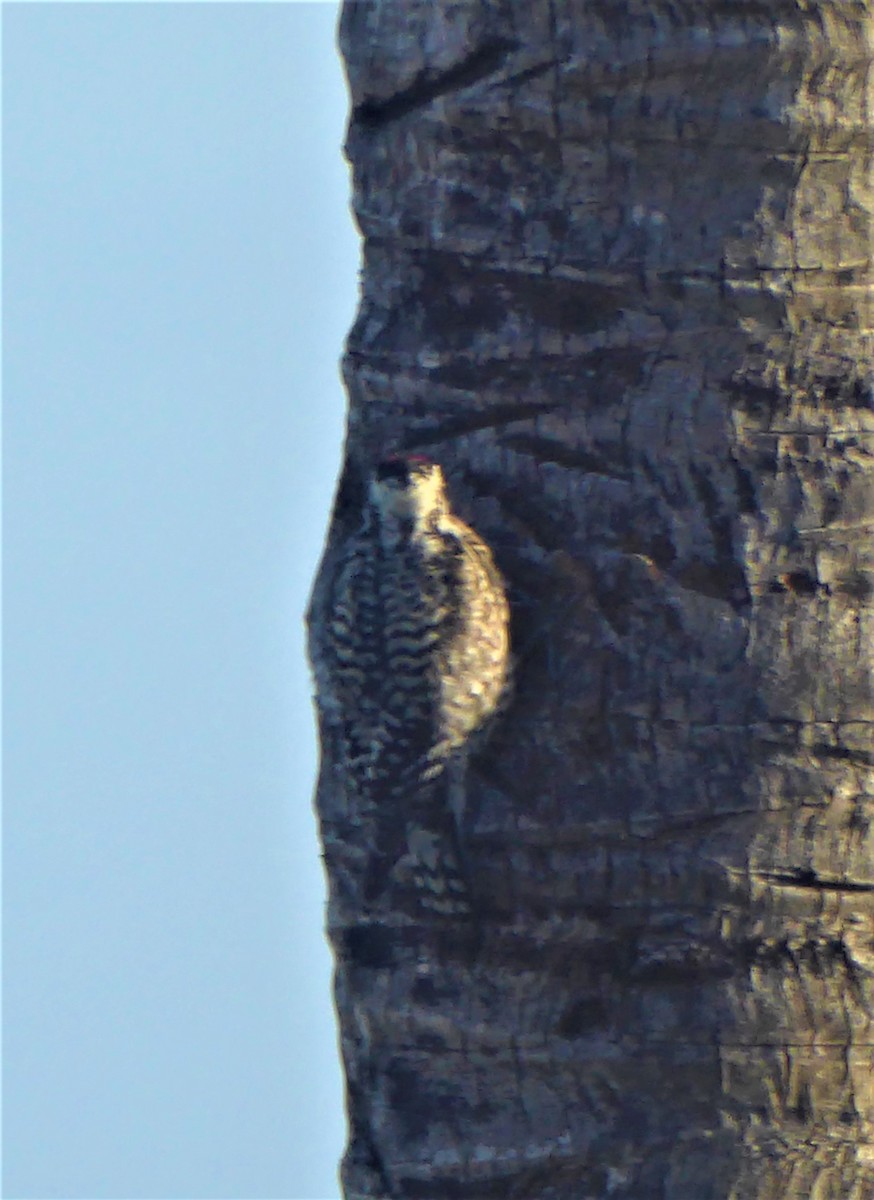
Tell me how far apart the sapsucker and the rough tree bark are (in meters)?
0.09

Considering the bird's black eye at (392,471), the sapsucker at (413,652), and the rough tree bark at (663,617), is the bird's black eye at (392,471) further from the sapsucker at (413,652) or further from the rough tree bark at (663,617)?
the rough tree bark at (663,617)

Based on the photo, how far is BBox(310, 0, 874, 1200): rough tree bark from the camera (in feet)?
12.5

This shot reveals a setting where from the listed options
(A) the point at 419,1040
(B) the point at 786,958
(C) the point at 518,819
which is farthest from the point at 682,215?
(A) the point at 419,1040

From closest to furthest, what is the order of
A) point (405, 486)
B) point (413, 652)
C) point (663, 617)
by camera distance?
point (663, 617), point (405, 486), point (413, 652)

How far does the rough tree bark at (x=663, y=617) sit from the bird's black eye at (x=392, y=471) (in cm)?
26

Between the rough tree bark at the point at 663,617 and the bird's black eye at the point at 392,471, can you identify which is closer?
the rough tree bark at the point at 663,617

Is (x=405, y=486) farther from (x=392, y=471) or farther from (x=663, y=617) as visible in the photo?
(x=663, y=617)

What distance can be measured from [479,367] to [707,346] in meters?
0.48

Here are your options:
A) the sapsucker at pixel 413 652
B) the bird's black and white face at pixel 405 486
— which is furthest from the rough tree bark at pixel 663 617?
the bird's black and white face at pixel 405 486

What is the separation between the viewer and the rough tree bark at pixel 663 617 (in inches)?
149

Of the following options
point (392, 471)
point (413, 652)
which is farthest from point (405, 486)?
point (413, 652)

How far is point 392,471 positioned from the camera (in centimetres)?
402

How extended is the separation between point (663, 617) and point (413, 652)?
580mm

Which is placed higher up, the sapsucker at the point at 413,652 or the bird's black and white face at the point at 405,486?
the bird's black and white face at the point at 405,486
